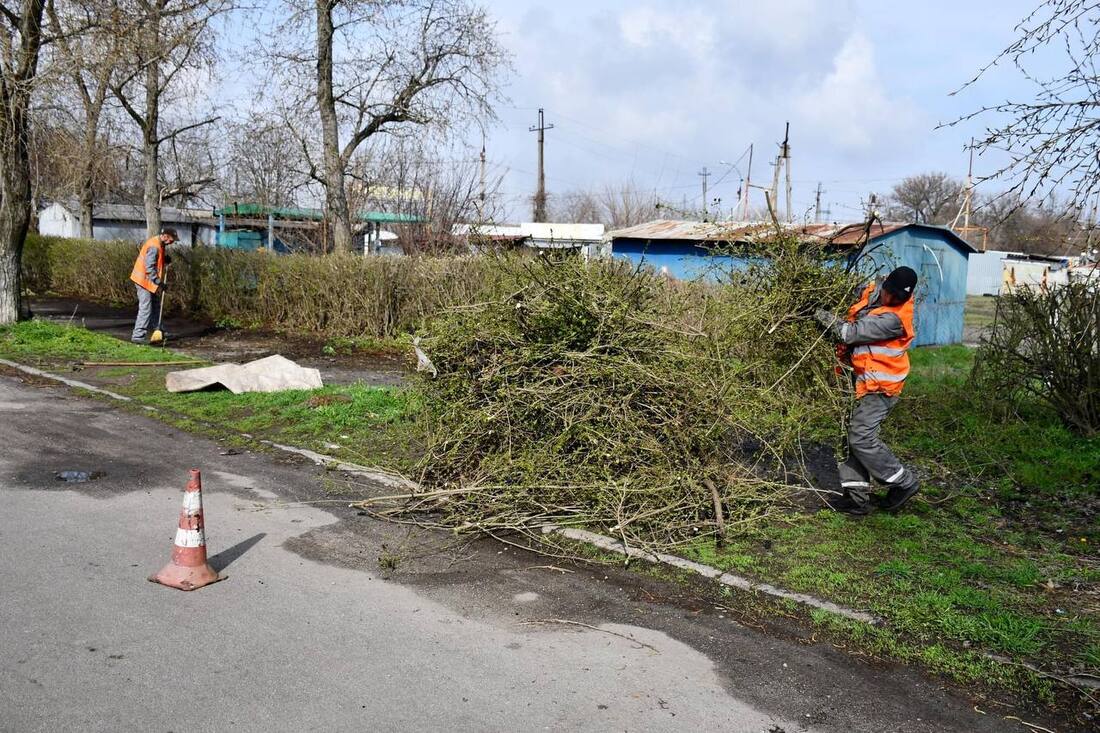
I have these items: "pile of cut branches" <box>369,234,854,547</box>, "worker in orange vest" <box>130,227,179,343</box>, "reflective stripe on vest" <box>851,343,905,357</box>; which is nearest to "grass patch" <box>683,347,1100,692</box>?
"pile of cut branches" <box>369,234,854,547</box>

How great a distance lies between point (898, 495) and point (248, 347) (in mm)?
12314

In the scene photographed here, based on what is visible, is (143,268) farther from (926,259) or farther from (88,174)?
(926,259)

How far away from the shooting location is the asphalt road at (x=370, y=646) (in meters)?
3.53

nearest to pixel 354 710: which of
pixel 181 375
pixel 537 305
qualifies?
pixel 537 305

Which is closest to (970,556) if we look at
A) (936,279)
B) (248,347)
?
(248,347)

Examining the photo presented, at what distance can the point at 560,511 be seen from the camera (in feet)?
20.2

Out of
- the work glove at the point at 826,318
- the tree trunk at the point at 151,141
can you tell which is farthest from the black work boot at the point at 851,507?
the tree trunk at the point at 151,141

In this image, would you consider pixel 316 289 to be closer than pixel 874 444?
No

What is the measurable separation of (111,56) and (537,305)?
11407 mm

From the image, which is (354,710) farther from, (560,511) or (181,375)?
(181,375)

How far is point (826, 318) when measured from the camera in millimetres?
6648

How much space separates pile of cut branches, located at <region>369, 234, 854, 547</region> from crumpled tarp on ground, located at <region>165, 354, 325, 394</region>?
458cm

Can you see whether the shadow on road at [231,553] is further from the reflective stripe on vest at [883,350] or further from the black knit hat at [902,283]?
the black knit hat at [902,283]

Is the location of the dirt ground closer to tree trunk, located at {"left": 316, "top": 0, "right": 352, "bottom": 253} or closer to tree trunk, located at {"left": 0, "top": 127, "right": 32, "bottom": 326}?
tree trunk, located at {"left": 0, "top": 127, "right": 32, "bottom": 326}
